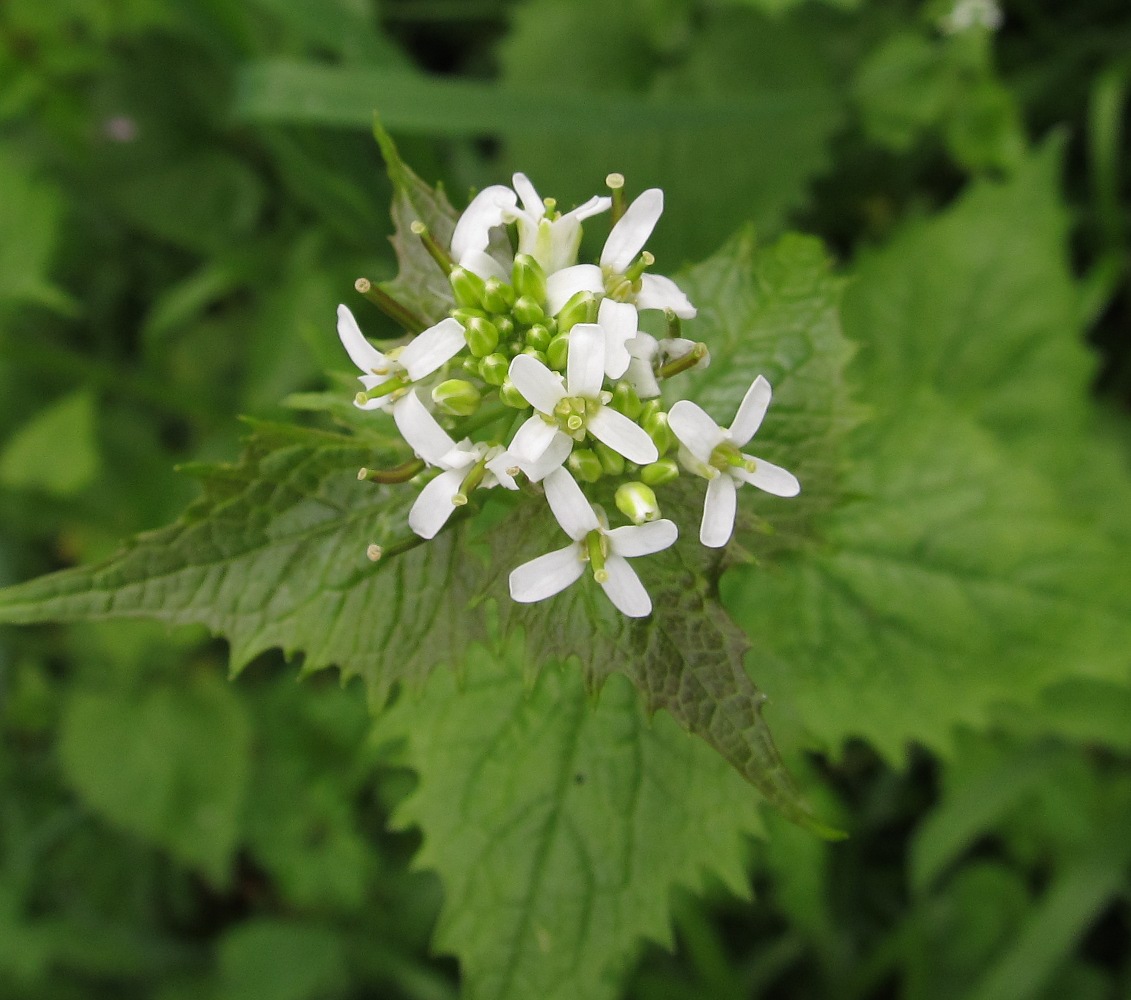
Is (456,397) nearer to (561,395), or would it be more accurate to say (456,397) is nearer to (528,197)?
(561,395)

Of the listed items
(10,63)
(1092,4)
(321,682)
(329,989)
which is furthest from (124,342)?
(1092,4)

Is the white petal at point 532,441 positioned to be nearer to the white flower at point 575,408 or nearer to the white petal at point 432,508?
the white flower at point 575,408

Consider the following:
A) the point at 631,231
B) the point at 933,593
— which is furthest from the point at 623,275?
the point at 933,593

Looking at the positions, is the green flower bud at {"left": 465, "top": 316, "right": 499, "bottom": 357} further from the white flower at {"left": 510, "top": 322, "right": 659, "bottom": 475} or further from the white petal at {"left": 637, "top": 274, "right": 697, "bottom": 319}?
the white petal at {"left": 637, "top": 274, "right": 697, "bottom": 319}

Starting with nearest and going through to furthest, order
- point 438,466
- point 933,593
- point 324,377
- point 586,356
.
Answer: point 586,356
point 438,466
point 933,593
point 324,377

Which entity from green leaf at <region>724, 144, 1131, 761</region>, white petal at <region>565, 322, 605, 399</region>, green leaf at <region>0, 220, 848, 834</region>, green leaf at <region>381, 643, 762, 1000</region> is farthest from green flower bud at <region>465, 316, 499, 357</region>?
green leaf at <region>724, 144, 1131, 761</region>
